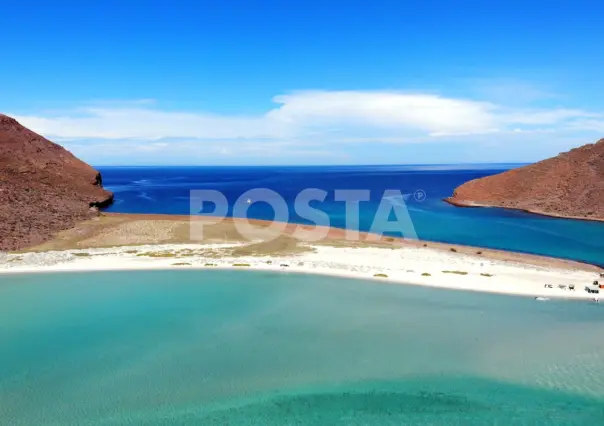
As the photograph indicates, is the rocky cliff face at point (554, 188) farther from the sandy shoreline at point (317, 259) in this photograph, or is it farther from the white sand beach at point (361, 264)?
the white sand beach at point (361, 264)

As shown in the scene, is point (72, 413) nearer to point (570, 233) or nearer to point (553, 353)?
point (553, 353)

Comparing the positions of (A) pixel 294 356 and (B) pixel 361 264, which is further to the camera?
(B) pixel 361 264

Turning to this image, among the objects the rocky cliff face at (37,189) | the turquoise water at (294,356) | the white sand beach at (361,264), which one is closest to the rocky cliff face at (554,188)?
the white sand beach at (361,264)

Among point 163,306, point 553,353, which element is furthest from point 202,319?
point 553,353

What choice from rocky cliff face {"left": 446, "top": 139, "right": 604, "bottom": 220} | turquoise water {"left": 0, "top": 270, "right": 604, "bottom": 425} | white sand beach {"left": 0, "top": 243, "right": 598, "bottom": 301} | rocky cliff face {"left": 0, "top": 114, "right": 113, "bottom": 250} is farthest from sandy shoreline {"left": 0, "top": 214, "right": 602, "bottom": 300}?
rocky cliff face {"left": 446, "top": 139, "right": 604, "bottom": 220}

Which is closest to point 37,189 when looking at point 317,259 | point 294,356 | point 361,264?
point 317,259

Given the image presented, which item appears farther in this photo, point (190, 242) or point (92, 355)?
point (190, 242)

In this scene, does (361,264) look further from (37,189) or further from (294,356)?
(37,189)
